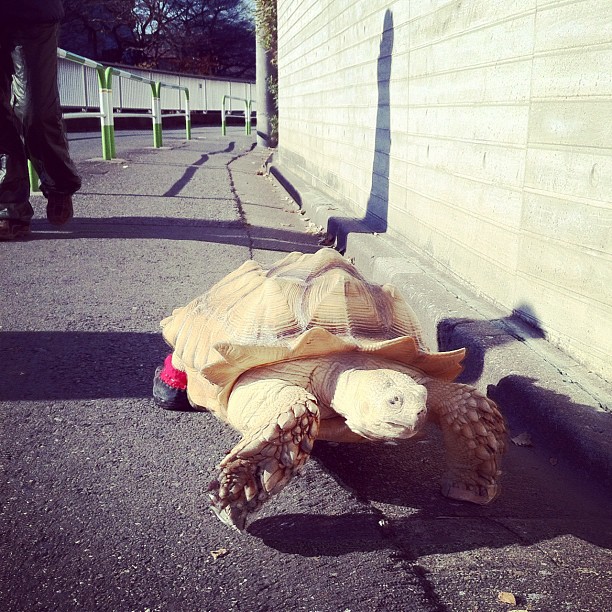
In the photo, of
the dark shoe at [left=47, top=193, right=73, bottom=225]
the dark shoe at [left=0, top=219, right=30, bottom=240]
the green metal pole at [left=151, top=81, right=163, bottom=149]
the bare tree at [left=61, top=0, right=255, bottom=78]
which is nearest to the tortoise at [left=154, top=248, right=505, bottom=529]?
the dark shoe at [left=0, top=219, right=30, bottom=240]

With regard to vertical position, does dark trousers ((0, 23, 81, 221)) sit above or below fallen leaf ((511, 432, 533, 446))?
above

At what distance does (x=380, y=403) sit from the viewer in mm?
1910

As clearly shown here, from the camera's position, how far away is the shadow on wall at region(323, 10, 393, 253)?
555 centimetres

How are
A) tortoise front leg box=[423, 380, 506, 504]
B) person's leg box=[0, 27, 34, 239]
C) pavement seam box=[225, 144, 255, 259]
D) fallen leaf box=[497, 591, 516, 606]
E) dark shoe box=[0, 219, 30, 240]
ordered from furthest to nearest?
pavement seam box=[225, 144, 255, 259]
dark shoe box=[0, 219, 30, 240]
person's leg box=[0, 27, 34, 239]
tortoise front leg box=[423, 380, 506, 504]
fallen leaf box=[497, 591, 516, 606]

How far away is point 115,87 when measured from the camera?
2173cm

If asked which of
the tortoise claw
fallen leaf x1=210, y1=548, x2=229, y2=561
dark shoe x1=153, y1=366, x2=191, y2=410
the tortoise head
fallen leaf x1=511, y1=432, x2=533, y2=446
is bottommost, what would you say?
fallen leaf x1=511, y1=432, x2=533, y2=446

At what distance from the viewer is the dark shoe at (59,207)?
17.6ft

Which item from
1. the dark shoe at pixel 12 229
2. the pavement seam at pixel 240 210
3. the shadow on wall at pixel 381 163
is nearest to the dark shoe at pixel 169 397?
the pavement seam at pixel 240 210

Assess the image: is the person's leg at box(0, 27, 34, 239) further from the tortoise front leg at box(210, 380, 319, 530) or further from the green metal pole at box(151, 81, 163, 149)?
the green metal pole at box(151, 81, 163, 149)

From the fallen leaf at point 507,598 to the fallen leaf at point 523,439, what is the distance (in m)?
0.99

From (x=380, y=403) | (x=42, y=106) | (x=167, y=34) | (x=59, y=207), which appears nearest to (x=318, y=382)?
(x=380, y=403)

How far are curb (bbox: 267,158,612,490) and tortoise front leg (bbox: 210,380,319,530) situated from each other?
972mm

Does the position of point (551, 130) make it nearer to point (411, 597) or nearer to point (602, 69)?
point (602, 69)

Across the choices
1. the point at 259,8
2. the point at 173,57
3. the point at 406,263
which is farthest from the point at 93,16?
the point at 406,263
